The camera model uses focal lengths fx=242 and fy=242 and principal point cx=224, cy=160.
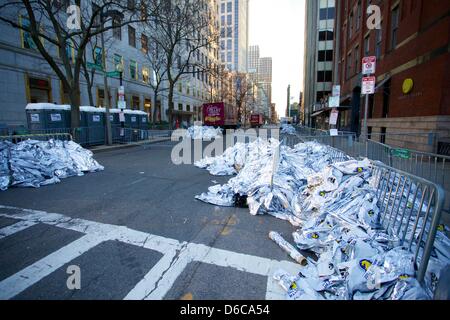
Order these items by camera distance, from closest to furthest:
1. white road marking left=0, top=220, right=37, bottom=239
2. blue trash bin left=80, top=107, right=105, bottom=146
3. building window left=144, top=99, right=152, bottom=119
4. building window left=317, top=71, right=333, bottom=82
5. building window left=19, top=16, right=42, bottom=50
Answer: white road marking left=0, top=220, right=37, bottom=239, blue trash bin left=80, top=107, right=105, bottom=146, building window left=19, top=16, right=42, bottom=50, building window left=144, top=99, right=152, bottom=119, building window left=317, top=71, right=333, bottom=82

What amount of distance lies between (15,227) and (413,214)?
631cm

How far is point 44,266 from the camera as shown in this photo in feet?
9.86

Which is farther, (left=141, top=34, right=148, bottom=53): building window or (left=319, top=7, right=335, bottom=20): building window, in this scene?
(left=319, top=7, right=335, bottom=20): building window

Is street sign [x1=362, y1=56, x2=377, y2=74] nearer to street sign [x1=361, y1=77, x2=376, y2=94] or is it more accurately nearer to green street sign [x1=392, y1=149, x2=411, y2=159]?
street sign [x1=361, y1=77, x2=376, y2=94]

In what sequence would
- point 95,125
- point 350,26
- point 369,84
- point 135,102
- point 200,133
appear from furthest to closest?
point 135,102 → point 350,26 → point 200,133 → point 95,125 → point 369,84

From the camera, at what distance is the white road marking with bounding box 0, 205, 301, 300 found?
261 cm

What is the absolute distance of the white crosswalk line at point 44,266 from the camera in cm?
260

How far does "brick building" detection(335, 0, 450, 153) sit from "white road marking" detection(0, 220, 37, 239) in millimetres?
10474

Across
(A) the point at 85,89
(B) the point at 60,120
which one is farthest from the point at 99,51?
(B) the point at 60,120

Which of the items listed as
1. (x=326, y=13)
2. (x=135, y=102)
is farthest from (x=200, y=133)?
(x=326, y=13)

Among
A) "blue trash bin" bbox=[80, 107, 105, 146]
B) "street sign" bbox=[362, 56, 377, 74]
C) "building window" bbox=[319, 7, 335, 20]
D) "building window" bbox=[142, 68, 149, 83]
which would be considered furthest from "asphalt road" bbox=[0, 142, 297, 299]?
"building window" bbox=[319, 7, 335, 20]

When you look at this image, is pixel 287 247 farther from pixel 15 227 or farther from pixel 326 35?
pixel 326 35

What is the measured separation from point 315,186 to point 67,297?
4.36 meters

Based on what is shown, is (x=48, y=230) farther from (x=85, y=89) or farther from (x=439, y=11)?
(x=85, y=89)
